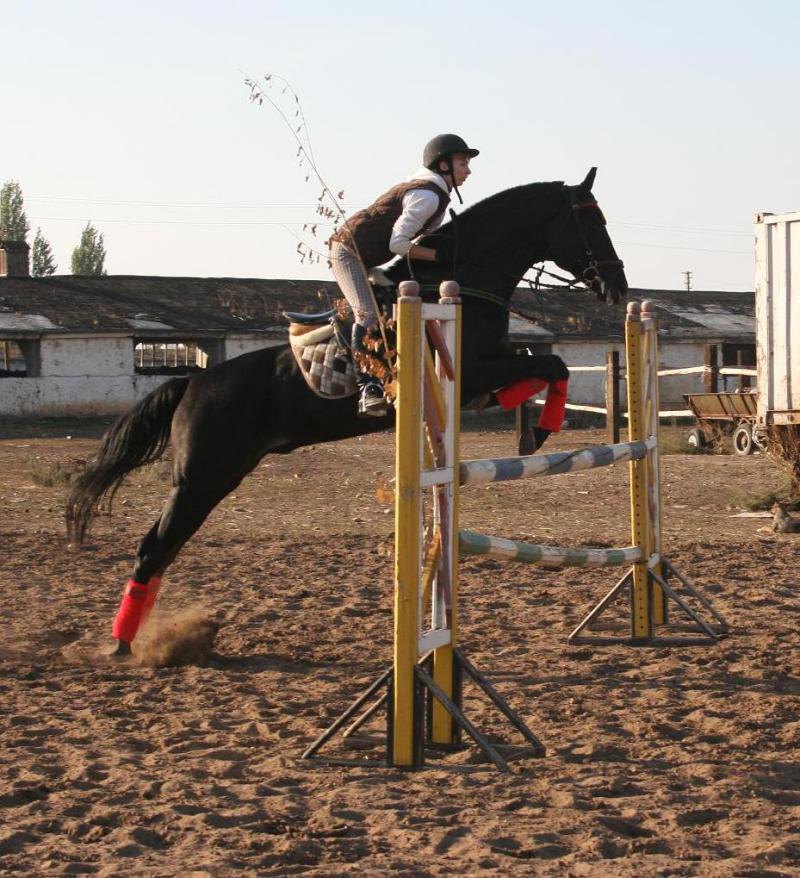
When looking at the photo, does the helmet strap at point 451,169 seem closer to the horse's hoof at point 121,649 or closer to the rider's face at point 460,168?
the rider's face at point 460,168

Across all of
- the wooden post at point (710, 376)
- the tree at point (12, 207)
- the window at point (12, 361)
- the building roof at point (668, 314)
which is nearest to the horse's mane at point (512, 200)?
the wooden post at point (710, 376)

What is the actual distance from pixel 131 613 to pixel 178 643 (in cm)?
31

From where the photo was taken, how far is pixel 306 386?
22.4ft

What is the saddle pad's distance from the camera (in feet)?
21.6

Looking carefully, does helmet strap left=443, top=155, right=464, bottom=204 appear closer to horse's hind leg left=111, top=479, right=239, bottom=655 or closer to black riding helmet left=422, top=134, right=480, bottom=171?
black riding helmet left=422, top=134, right=480, bottom=171

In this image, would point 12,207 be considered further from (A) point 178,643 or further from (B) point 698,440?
(A) point 178,643

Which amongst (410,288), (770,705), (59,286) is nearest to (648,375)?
(770,705)

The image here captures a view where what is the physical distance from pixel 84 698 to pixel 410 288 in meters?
2.54

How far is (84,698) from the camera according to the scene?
6.02m

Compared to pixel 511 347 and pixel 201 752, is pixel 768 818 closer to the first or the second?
pixel 201 752

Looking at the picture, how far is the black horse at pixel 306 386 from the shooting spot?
6828 mm

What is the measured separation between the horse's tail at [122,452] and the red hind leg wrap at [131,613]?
2.37ft

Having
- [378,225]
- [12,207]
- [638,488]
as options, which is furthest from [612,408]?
[12,207]

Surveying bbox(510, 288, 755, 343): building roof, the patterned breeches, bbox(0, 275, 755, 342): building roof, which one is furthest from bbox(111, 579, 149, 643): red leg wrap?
bbox(510, 288, 755, 343): building roof
